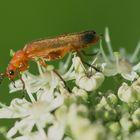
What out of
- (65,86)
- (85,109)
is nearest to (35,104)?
(65,86)

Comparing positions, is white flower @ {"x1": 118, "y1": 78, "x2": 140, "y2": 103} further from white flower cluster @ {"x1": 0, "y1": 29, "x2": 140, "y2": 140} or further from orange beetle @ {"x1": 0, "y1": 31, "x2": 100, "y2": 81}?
orange beetle @ {"x1": 0, "y1": 31, "x2": 100, "y2": 81}

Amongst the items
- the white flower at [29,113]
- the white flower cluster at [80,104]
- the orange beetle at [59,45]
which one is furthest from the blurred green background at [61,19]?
the white flower at [29,113]

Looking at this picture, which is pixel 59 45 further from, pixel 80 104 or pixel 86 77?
pixel 80 104

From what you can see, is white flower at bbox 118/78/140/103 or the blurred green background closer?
white flower at bbox 118/78/140/103

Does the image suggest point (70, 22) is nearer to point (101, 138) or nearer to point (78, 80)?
point (78, 80)

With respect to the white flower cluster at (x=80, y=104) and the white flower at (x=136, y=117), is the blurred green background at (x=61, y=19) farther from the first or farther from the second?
the white flower at (x=136, y=117)

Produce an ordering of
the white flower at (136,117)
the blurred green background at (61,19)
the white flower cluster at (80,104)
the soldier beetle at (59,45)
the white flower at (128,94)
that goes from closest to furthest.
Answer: the white flower cluster at (80,104) → the white flower at (136,117) → the white flower at (128,94) → the soldier beetle at (59,45) → the blurred green background at (61,19)

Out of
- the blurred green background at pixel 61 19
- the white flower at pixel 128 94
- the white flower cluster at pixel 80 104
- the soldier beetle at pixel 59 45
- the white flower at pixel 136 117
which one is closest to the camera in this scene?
the white flower cluster at pixel 80 104

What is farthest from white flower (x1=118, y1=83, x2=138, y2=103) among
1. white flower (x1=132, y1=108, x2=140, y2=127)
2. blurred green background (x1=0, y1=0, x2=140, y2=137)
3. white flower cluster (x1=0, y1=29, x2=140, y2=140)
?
blurred green background (x1=0, y1=0, x2=140, y2=137)
